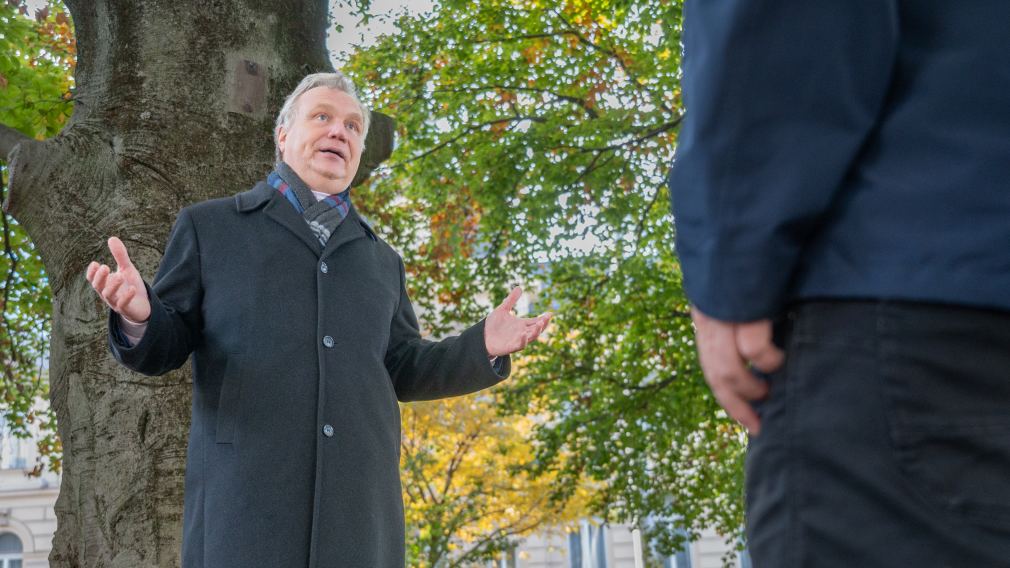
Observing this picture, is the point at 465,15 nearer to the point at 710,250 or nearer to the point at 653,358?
the point at 653,358

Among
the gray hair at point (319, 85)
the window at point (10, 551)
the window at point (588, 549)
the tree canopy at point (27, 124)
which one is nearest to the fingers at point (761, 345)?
the gray hair at point (319, 85)

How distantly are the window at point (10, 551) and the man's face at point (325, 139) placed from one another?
3127cm

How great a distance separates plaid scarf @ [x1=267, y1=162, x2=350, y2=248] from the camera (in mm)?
3248

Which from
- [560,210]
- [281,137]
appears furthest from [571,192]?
[281,137]

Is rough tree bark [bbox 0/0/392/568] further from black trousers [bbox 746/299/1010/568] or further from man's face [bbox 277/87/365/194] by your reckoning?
black trousers [bbox 746/299/1010/568]

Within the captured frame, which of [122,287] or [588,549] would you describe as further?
[588,549]

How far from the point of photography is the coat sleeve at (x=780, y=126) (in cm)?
129

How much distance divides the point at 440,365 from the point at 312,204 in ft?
2.14

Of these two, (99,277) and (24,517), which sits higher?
(24,517)

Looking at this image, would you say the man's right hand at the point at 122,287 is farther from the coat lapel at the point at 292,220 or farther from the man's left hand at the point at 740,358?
the man's left hand at the point at 740,358

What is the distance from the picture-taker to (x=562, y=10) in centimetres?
1336

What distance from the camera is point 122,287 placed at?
2670 mm

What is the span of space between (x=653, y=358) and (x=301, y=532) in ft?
36.9

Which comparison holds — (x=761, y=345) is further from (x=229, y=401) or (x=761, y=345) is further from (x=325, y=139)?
(x=325, y=139)
